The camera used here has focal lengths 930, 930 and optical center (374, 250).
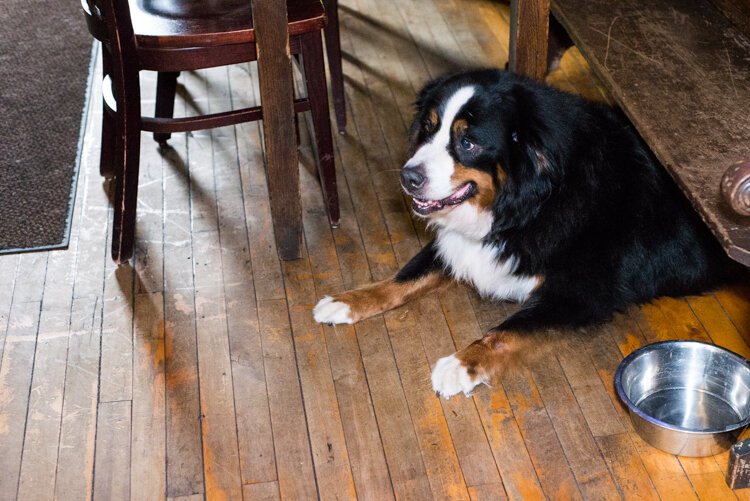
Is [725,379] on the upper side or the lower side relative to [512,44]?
A: lower

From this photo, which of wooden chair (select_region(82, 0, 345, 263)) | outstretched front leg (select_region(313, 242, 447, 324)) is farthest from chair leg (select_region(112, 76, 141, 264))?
outstretched front leg (select_region(313, 242, 447, 324))

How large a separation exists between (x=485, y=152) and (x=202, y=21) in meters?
0.79

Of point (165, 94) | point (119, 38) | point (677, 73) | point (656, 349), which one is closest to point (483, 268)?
point (656, 349)

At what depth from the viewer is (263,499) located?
1871mm

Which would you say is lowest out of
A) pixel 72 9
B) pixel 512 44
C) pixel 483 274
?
pixel 72 9

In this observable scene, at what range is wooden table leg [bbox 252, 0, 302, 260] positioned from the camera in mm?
2162

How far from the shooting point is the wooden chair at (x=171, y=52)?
2.23m

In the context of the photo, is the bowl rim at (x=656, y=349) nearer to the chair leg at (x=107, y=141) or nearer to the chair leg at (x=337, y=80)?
the chair leg at (x=337, y=80)

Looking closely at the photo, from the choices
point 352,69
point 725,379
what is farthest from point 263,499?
point 352,69

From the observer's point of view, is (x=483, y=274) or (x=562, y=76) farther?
(x=562, y=76)

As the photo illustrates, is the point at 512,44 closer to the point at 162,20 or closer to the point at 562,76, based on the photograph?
the point at 562,76

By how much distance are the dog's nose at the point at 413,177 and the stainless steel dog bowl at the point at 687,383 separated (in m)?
0.60

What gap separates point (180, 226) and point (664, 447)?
1465mm

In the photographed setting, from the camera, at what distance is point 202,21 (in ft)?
7.49
